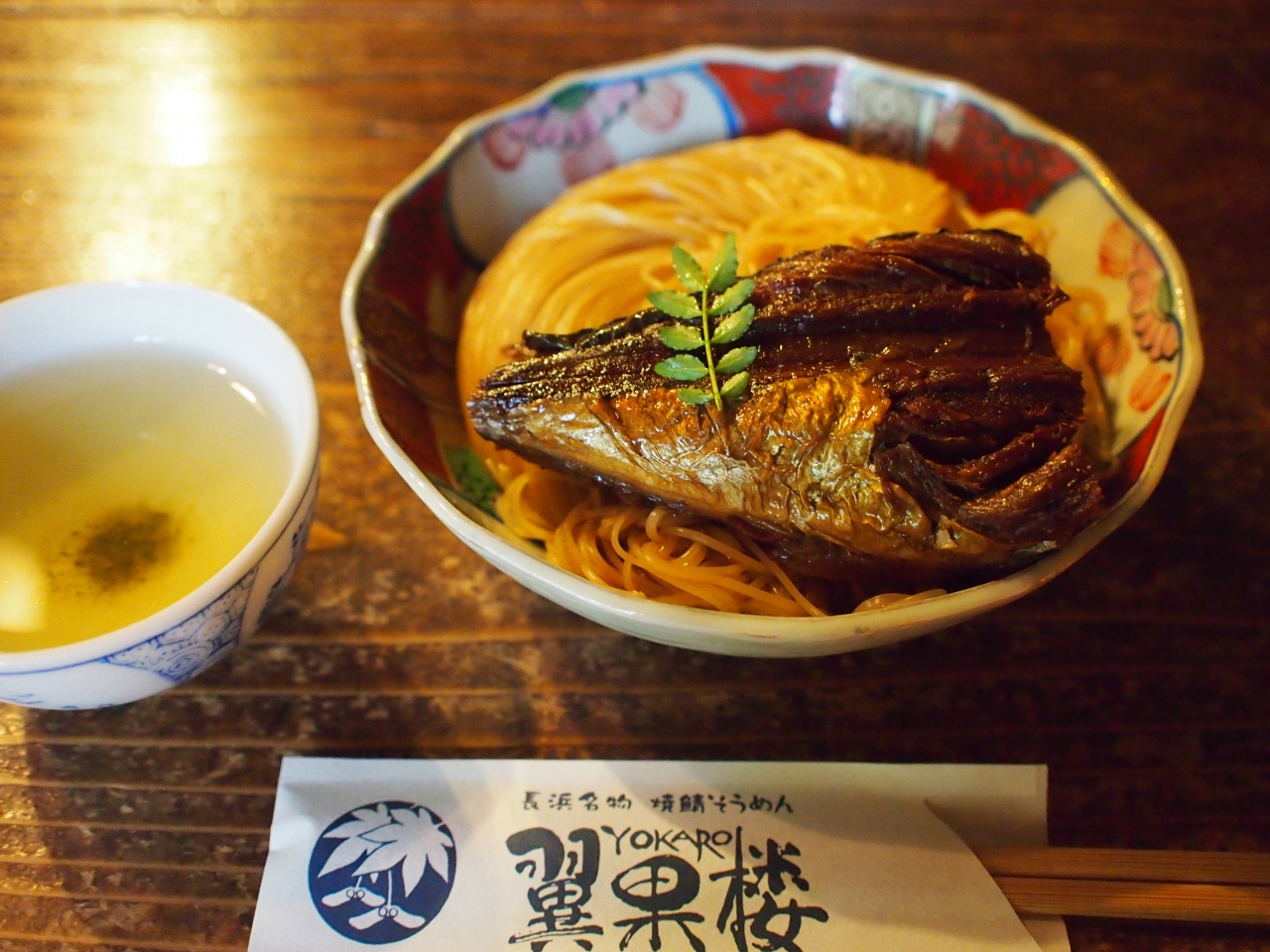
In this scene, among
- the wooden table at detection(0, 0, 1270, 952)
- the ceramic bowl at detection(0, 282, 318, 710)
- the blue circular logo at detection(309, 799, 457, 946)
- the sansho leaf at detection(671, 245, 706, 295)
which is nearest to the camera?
the ceramic bowl at detection(0, 282, 318, 710)

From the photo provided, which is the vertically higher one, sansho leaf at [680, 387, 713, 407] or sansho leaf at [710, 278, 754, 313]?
sansho leaf at [710, 278, 754, 313]

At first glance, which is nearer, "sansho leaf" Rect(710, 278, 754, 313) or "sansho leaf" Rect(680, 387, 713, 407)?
"sansho leaf" Rect(680, 387, 713, 407)

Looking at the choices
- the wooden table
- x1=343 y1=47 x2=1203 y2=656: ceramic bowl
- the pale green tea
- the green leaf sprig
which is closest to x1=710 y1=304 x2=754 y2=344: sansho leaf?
the green leaf sprig

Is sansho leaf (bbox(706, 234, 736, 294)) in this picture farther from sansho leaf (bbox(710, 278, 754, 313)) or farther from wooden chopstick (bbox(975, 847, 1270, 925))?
wooden chopstick (bbox(975, 847, 1270, 925))

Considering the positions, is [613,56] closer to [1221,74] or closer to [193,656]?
[1221,74]

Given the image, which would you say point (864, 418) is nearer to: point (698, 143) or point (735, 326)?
point (735, 326)

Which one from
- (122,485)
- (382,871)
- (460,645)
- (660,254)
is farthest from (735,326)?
(122,485)

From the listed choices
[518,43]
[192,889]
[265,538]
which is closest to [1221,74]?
[518,43]
